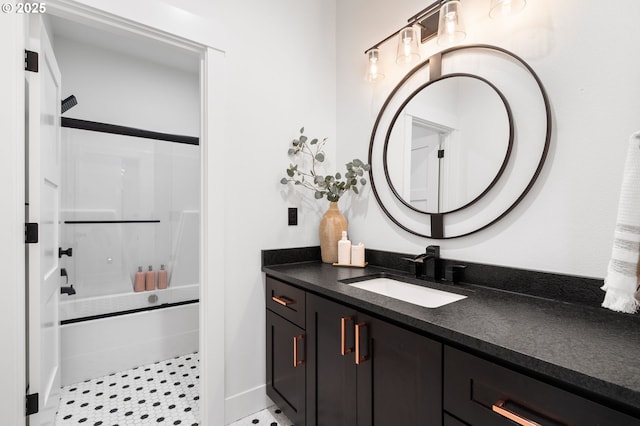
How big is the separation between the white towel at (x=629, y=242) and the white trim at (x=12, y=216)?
2.01 m

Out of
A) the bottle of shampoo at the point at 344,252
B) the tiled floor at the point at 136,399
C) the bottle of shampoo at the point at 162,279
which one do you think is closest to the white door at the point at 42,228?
the tiled floor at the point at 136,399

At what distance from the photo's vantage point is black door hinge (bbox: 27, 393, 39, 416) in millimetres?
1196

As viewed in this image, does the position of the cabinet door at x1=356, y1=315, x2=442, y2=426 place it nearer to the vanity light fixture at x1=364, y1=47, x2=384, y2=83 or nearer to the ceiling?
the vanity light fixture at x1=364, y1=47, x2=384, y2=83

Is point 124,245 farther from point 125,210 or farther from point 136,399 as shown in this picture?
point 136,399

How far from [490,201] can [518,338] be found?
2.23 ft

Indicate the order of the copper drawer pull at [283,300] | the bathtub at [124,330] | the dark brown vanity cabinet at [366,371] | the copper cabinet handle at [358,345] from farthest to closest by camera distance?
the bathtub at [124,330] → the copper drawer pull at [283,300] → the copper cabinet handle at [358,345] → the dark brown vanity cabinet at [366,371]

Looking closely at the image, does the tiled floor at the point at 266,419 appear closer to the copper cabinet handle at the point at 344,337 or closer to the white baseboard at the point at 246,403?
the white baseboard at the point at 246,403

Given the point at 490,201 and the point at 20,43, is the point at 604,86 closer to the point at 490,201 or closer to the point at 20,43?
the point at 490,201

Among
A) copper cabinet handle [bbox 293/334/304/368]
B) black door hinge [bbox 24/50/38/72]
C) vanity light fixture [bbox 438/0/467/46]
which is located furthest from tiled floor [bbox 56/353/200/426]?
vanity light fixture [bbox 438/0/467/46]

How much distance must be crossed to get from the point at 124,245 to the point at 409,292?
238 centimetres

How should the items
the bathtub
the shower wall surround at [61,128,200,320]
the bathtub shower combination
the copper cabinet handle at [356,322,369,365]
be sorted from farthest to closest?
1. the shower wall surround at [61,128,200,320]
2. the bathtub shower combination
3. the bathtub
4. the copper cabinet handle at [356,322,369,365]

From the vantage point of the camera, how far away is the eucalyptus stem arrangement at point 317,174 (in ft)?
5.73

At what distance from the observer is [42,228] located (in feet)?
4.18

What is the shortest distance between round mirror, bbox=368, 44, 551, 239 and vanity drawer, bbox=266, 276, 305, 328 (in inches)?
26.8
